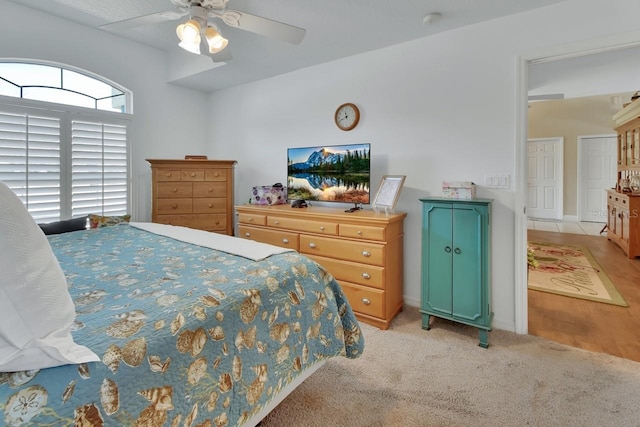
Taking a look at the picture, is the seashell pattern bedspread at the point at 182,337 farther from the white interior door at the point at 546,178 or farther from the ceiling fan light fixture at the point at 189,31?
the white interior door at the point at 546,178

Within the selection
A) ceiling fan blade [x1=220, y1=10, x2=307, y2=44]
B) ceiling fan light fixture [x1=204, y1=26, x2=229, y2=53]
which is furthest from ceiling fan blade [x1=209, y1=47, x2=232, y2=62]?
ceiling fan blade [x1=220, y1=10, x2=307, y2=44]

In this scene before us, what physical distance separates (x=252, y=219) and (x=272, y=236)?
369mm

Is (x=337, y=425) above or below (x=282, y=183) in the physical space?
below

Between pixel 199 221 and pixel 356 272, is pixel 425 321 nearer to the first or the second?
pixel 356 272

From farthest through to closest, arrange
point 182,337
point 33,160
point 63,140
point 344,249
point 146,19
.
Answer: point 63,140 → point 33,160 → point 344,249 → point 146,19 → point 182,337

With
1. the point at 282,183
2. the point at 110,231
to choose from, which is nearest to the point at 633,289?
the point at 282,183

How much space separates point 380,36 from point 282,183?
194 cm

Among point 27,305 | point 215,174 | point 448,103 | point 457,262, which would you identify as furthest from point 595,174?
point 27,305

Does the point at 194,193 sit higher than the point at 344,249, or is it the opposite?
the point at 194,193

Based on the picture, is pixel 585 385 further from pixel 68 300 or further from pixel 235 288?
pixel 68 300

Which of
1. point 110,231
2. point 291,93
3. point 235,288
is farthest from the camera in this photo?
point 291,93

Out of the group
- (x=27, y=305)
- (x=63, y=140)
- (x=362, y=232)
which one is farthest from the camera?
(x=63, y=140)

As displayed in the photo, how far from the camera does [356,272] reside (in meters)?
2.70

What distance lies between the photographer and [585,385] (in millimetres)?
1845
